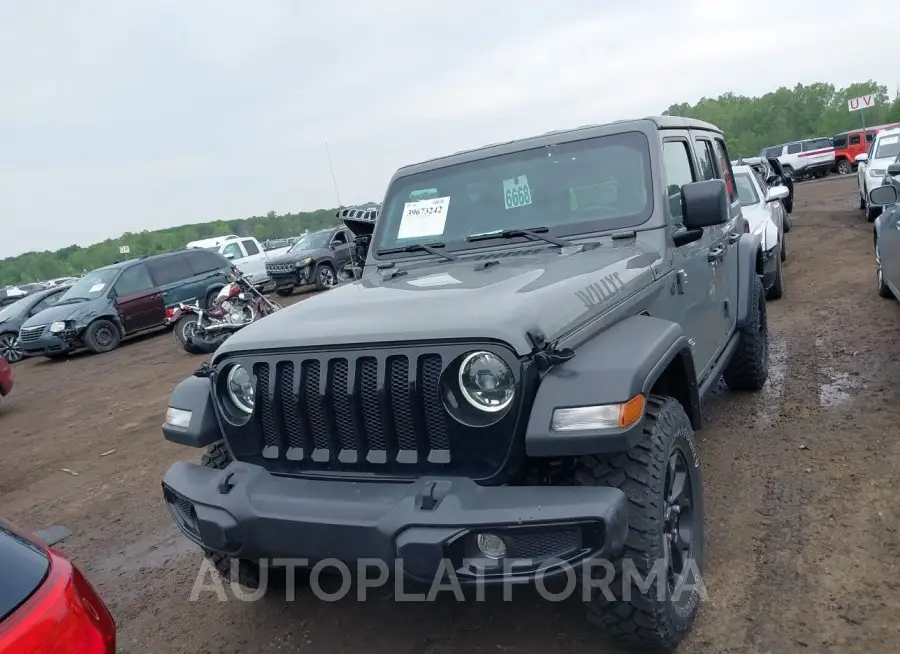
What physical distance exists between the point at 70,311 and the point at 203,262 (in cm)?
281

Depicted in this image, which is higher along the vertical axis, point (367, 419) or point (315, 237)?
point (367, 419)

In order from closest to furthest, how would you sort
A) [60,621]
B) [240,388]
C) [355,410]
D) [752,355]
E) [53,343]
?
[60,621] < [355,410] < [240,388] < [752,355] < [53,343]

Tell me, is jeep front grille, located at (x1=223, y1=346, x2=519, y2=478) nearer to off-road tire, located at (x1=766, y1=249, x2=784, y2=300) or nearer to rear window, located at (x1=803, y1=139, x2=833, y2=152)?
off-road tire, located at (x1=766, y1=249, x2=784, y2=300)

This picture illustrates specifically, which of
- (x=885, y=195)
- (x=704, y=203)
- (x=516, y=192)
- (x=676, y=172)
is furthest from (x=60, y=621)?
(x=885, y=195)

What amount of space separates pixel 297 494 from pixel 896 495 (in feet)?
9.53

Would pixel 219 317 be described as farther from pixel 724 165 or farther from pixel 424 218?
pixel 724 165

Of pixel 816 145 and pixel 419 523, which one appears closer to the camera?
pixel 419 523

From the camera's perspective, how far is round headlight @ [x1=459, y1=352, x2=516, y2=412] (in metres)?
2.30

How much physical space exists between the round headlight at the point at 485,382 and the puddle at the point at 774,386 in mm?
3013

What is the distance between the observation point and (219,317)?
11.6m

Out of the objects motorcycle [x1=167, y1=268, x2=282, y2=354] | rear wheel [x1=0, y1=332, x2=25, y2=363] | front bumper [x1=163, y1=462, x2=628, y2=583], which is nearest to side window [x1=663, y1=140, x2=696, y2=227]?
front bumper [x1=163, y1=462, x2=628, y2=583]

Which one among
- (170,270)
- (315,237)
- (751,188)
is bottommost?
(315,237)

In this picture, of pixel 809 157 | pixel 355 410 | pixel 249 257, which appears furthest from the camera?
pixel 809 157

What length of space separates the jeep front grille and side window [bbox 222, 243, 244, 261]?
59.3 ft
